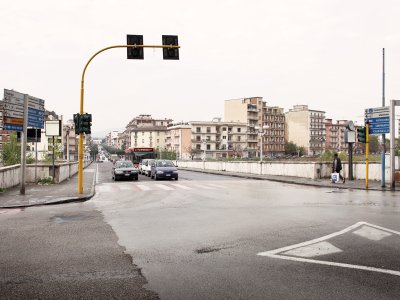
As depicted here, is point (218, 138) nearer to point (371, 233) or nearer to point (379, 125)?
point (379, 125)

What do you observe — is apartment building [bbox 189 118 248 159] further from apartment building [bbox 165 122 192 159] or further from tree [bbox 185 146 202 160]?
apartment building [bbox 165 122 192 159]

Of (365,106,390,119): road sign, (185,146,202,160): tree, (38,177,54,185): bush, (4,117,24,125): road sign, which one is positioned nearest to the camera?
(4,117,24,125): road sign

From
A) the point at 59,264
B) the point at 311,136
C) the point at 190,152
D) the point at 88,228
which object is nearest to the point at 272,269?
the point at 59,264

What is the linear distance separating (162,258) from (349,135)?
2032cm

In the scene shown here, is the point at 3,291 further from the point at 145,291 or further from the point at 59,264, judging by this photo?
the point at 145,291

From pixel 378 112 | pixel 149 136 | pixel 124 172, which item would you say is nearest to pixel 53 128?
pixel 124 172

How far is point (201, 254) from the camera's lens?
6109mm

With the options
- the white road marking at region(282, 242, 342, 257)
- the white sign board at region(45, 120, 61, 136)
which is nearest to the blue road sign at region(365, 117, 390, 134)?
the white road marking at region(282, 242, 342, 257)

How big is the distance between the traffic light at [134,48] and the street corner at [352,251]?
10.0 m

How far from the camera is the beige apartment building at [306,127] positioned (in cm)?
14825

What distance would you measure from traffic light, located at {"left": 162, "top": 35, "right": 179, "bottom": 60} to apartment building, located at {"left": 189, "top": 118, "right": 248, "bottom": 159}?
348ft

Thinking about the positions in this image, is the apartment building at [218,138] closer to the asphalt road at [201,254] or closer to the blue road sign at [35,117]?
the blue road sign at [35,117]

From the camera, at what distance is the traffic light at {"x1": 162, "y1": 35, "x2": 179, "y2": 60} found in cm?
1437

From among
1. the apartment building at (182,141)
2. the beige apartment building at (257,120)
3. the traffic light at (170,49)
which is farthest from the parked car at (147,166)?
the beige apartment building at (257,120)
